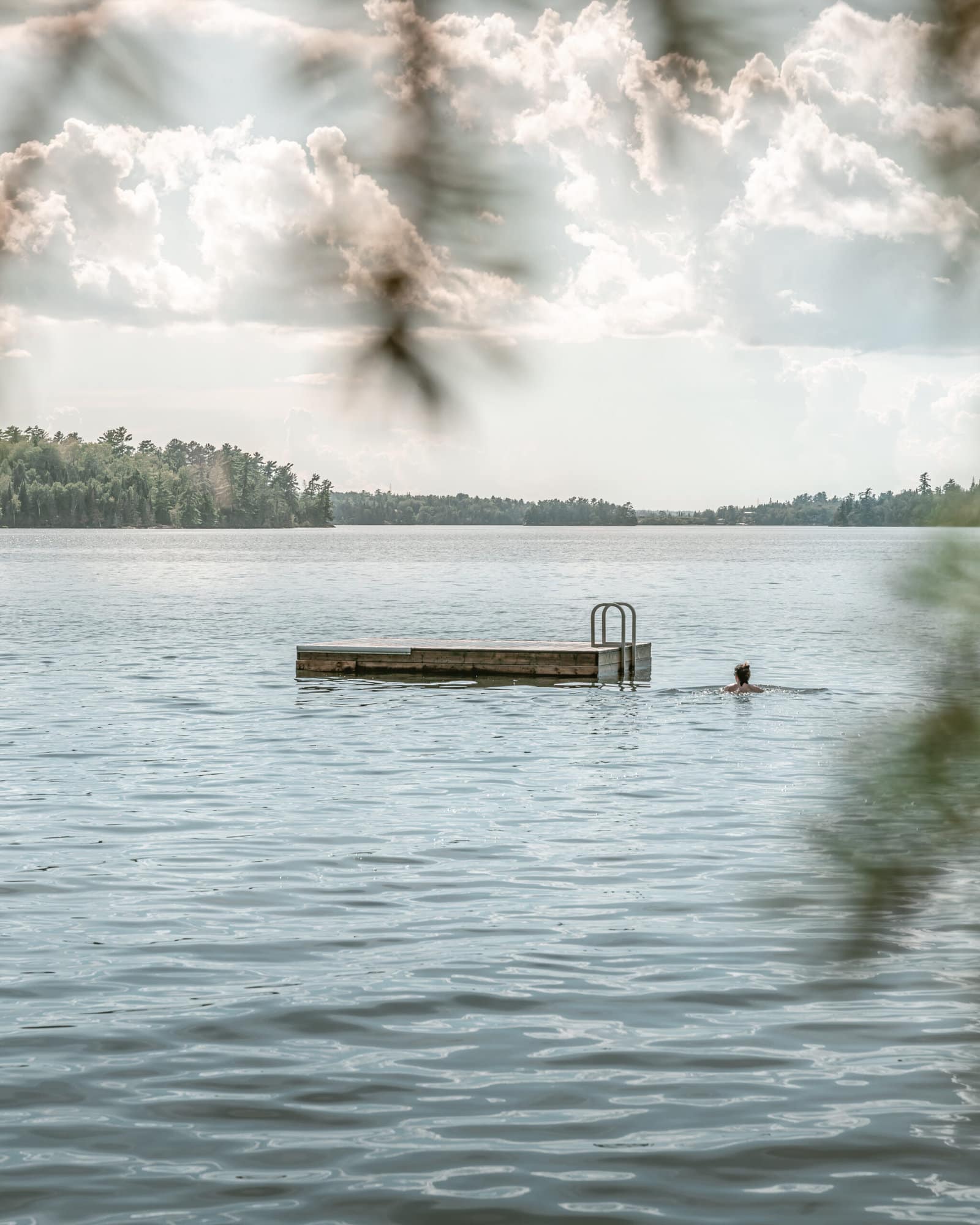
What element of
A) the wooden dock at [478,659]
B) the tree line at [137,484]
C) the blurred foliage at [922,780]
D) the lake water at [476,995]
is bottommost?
the lake water at [476,995]

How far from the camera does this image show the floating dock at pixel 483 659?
3825 centimetres

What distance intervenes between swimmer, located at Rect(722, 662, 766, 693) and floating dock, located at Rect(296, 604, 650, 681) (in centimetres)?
312

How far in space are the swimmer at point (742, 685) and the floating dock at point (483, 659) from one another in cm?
312

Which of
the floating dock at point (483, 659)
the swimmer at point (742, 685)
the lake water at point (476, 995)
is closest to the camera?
the lake water at point (476, 995)

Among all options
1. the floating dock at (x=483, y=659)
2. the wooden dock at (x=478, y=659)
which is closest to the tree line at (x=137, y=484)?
the floating dock at (x=483, y=659)

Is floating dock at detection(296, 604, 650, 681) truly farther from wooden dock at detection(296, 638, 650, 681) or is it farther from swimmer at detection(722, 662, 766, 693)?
swimmer at detection(722, 662, 766, 693)

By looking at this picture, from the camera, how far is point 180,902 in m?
14.1

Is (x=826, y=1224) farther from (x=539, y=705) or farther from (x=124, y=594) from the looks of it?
(x=124, y=594)

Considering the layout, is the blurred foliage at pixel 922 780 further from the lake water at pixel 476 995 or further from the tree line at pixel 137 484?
the tree line at pixel 137 484

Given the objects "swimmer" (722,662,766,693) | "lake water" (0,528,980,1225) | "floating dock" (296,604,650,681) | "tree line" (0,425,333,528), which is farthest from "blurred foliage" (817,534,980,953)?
"floating dock" (296,604,650,681)

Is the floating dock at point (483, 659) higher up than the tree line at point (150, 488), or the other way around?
the tree line at point (150, 488)

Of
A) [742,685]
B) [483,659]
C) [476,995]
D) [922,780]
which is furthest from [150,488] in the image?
[483,659]

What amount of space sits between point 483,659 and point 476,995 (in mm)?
28402

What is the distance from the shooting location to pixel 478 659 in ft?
129
